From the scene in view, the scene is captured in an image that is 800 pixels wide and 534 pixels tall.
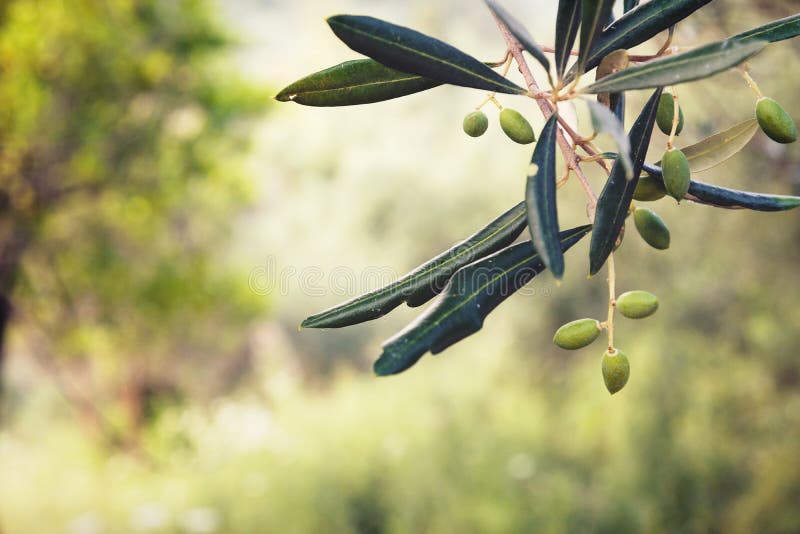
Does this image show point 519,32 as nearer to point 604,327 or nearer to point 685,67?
point 685,67

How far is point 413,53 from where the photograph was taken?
0.44 meters

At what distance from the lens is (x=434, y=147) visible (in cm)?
680

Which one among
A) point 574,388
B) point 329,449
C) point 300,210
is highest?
point 300,210

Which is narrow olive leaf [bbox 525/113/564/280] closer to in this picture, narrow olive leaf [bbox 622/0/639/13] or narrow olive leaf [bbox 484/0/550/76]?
narrow olive leaf [bbox 484/0/550/76]

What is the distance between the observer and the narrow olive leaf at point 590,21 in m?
0.42

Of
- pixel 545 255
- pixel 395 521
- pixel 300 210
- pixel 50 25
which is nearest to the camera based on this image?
pixel 545 255

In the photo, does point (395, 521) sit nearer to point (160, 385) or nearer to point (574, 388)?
point (574, 388)

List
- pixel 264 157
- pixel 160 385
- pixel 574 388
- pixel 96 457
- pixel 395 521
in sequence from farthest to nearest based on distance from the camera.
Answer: pixel 264 157 < pixel 160 385 < pixel 96 457 < pixel 574 388 < pixel 395 521

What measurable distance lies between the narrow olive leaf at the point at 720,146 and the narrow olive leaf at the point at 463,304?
0.13 metres

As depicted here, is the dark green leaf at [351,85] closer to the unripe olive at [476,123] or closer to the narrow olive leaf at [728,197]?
the unripe olive at [476,123]

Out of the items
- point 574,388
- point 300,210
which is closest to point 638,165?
point 574,388

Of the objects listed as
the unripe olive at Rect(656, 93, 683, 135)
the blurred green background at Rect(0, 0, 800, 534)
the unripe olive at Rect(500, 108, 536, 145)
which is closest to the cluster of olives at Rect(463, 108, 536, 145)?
the unripe olive at Rect(500, 108, 536, 145)

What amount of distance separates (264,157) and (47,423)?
4190 mm

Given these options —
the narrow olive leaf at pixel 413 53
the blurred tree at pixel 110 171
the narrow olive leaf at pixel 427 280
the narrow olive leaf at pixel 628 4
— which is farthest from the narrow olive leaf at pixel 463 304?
the blurred tree at pixel 110 171
